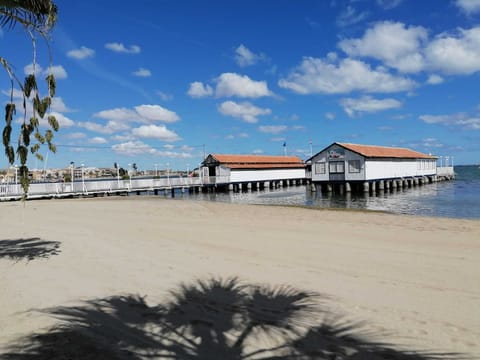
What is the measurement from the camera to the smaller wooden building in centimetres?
5056

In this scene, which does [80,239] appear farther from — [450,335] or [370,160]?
[370,160]

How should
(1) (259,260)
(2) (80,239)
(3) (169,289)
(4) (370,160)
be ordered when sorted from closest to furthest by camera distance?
(3) (169,289) < (1) (259,260) < (2) (80,239) < (4) (370,160)

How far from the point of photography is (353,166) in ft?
134

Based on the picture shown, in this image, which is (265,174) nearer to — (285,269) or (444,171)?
(444,171)

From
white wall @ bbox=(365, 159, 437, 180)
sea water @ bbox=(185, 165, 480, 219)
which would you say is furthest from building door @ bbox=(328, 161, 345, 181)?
sea water @ bbox=(185, 165, 480, 219)

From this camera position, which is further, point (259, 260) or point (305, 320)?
point (259, 260)

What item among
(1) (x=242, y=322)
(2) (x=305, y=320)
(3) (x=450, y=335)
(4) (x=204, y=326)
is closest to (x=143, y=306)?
(4) (x=204, y=326)

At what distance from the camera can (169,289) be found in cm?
625

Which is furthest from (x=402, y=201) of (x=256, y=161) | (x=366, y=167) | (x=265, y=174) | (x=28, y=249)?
(x=28, y=249)

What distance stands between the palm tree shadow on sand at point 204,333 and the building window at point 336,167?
37448 mm

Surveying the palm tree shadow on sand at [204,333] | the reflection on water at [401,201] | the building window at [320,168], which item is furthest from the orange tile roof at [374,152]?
the palm tree shadow on sand at [204,333]

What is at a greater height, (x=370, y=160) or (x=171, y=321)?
(x=370, y=160)

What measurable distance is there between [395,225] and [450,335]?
11.0 m

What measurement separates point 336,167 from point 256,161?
57.1 feet
